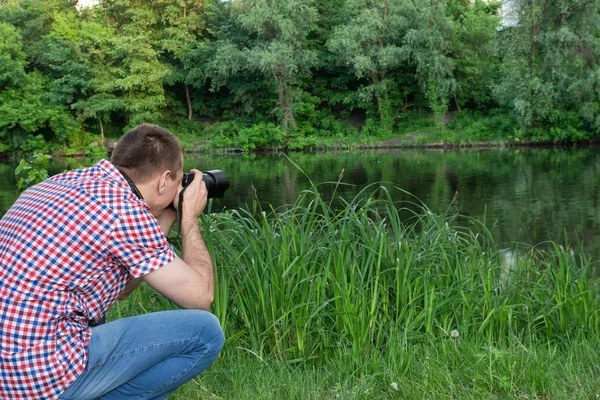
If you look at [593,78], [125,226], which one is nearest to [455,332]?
[125,226]

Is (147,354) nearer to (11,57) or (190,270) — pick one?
(190,270)

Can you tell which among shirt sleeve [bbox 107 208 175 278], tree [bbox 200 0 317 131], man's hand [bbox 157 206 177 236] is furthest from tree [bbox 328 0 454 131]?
shirt sleeve [bbox 107 208 175 278]

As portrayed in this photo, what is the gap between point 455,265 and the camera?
3.59m

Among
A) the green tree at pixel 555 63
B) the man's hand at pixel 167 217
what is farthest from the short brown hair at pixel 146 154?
the green tree at pixel 555 63

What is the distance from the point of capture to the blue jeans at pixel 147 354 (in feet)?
6.02

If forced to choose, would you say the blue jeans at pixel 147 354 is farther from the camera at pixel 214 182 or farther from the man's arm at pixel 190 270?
the camera at pixel 214 182

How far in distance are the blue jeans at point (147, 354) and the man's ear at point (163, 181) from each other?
362mm

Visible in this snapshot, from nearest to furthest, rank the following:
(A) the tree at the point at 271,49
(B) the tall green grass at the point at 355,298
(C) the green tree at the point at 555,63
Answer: (B) the tall green grass at the point at 355,298 → (C) the green tree at the point at 555,63 → (A) the tree at the point at 271,49

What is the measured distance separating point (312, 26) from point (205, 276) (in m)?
29.3

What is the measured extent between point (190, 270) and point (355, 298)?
3.81 ft

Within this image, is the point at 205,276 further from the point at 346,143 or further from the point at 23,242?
the point at 346,143

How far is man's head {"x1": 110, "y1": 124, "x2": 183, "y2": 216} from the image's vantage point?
1.94 metres

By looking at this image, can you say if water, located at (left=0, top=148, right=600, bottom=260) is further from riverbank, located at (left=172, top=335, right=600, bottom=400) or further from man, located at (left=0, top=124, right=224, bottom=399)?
man, located at (left=0, top=124, right=224, bottom=399)

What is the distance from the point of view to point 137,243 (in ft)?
5.72
